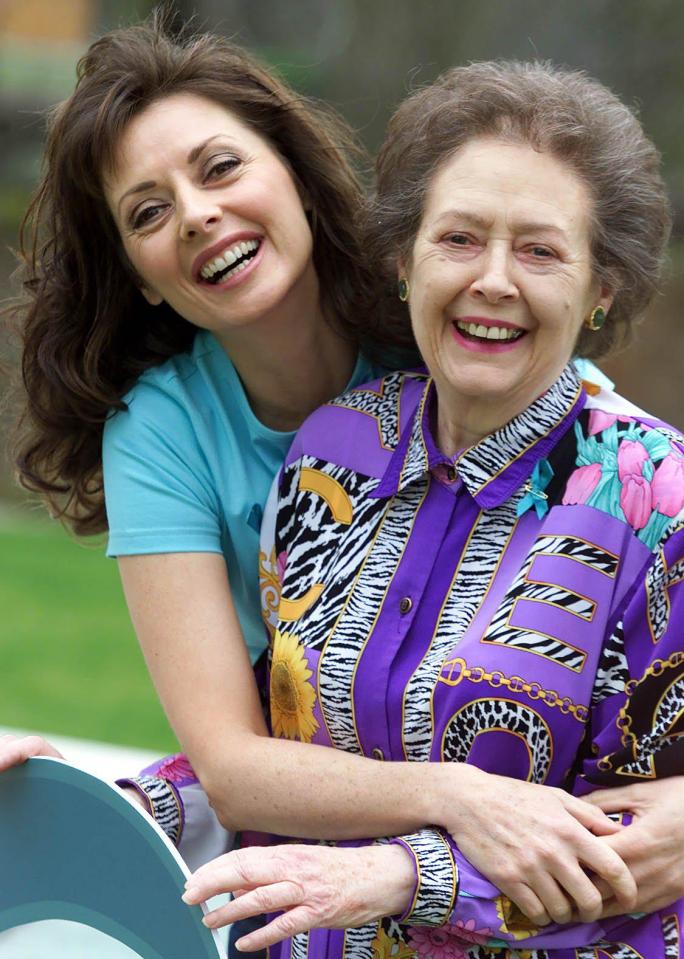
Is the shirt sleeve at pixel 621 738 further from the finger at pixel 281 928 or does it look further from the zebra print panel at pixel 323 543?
the zebra print panel at pixel 323 543

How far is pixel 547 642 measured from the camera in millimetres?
1871

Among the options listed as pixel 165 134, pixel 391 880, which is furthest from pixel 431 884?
pixel 165 134

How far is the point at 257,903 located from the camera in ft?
5.64

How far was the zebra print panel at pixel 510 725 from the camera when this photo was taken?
6.10ft

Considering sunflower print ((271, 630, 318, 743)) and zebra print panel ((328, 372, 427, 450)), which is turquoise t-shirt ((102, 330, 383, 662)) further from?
sunflower print ((271, 630, 318, 743))

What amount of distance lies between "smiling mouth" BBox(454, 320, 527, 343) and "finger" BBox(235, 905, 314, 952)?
31.2 inches

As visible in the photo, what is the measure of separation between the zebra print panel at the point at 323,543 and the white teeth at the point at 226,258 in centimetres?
35

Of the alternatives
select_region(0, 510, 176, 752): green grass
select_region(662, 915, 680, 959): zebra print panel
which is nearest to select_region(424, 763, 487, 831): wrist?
select_region(662, 915, 680, 959): zebra print panel

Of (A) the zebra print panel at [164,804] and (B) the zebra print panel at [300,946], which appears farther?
(A) the zebra print panel at [164,804]

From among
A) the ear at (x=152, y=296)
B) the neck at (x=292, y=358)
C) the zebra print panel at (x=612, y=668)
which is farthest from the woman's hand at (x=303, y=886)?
the ear at (x=152, y=296)

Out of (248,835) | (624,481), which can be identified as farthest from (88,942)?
(624,481)

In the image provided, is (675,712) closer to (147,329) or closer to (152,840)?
(152,840)

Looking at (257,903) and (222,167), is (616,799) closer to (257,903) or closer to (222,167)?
(257,903)

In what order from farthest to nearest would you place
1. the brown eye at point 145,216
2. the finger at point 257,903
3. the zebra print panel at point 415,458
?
1. the brown eye at point 145,216
2. the zebra print panel at point 415,458
3. the finger at point 257,903
